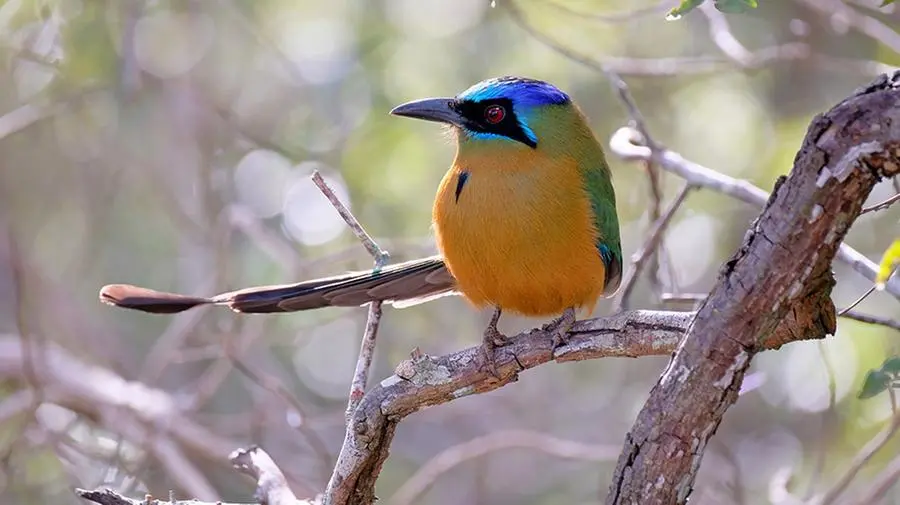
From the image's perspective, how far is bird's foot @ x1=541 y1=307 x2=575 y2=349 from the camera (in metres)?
3.50

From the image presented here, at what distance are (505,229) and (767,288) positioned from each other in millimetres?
1746

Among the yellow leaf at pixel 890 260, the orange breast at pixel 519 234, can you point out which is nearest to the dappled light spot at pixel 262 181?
the orange breast at pixel 519 234

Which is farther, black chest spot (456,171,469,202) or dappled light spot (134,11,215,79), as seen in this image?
dappled light spot (134,11,215,79)

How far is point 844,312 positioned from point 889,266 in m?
1.50

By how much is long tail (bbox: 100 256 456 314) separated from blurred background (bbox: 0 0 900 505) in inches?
74.0

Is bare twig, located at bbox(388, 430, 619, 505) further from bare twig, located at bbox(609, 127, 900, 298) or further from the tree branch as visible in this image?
the tree branch

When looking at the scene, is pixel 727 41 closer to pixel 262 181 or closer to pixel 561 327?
pixel 561 327

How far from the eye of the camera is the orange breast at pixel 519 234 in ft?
13.6

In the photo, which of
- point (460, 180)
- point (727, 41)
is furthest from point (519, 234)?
point (727, 41)

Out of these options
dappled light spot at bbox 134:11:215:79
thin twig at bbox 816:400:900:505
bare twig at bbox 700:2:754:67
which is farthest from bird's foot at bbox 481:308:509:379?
dappled light spot at bbox 134:11:215:79

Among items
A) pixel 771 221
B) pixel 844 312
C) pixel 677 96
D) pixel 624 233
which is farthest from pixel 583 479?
pixel 771 221

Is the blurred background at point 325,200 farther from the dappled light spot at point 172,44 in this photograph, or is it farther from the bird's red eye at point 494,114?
the bird's red eye at point 494,114

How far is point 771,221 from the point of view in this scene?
8.03 ft

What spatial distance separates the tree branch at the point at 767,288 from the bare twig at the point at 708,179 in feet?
4.71
